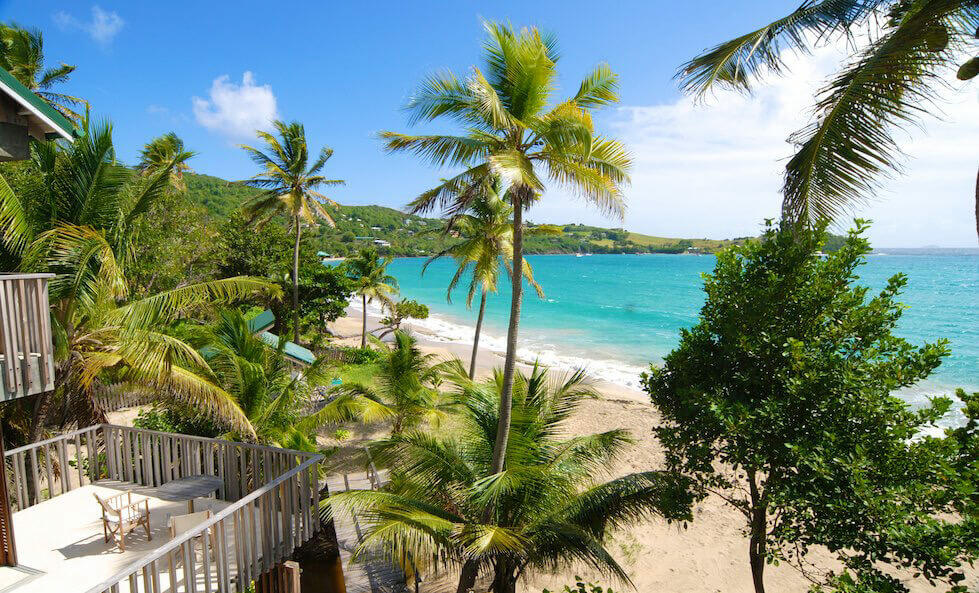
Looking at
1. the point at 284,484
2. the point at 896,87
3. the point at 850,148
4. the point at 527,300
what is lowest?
the point at 527,300

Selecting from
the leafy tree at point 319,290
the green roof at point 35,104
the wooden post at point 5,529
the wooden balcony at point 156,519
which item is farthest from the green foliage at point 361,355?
the green roof at point 35,104

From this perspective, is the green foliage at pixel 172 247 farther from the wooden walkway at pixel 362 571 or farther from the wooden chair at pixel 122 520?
the wooden walkway at pixel 362 571

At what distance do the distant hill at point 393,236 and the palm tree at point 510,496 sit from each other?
49113 mm

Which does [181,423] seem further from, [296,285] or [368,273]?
[368,273]

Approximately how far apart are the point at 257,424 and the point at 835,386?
892 centimetres

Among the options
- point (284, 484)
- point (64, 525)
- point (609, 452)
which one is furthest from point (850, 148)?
point (64, 525)

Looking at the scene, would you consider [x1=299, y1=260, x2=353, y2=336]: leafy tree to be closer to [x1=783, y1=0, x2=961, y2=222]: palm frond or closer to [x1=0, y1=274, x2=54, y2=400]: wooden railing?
[x1=0, y1=274, x2=54, y2=400]: wooden railing

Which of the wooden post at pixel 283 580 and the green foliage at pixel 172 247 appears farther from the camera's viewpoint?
the green foliage at pixel 172 247

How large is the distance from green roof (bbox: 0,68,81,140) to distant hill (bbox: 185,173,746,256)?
51.0 m

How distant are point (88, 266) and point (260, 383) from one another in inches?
131

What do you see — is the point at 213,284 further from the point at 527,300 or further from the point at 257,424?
the point at 527,300

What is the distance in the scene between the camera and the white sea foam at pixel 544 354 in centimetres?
2717

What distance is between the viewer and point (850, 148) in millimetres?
3846

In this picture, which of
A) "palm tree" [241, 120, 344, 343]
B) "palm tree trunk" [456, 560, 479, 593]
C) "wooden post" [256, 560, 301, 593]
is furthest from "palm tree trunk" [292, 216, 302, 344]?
"palm tree trunk" [456, 560, 479, 593]
